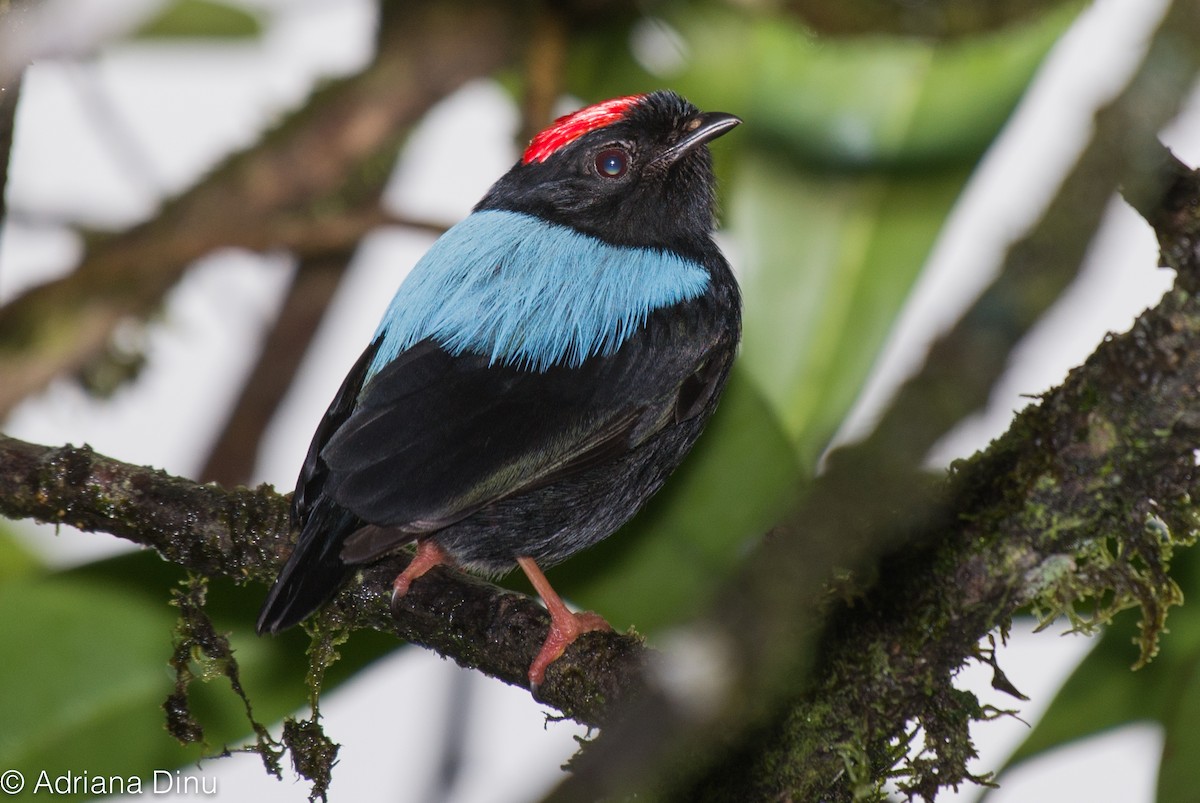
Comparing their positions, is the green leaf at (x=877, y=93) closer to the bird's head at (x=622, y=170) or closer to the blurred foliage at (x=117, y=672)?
the bird's head at (x=622, y=170)

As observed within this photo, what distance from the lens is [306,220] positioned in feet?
16.0

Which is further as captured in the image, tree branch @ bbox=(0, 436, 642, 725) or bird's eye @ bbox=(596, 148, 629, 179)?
bird's eye @ bbox=(596, 148, 629, 179)

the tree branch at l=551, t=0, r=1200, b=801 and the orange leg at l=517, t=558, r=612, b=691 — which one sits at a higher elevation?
the orange leg at l=517, t=558, r=612, b=691

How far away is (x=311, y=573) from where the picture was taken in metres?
3.12

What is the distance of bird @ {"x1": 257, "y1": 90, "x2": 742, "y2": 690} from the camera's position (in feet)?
10.3

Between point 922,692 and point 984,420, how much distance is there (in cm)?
133

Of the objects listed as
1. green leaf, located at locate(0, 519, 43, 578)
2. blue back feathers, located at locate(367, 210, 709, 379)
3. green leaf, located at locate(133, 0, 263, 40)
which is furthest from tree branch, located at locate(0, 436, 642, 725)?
green leaf, located at locate(133, 0, 263, 40)

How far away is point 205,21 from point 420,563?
3152 mm

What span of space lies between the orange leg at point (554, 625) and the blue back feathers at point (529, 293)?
0.65 m

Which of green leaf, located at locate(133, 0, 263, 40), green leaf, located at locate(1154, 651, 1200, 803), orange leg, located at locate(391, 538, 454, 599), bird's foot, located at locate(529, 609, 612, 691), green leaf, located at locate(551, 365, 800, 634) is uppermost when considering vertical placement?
green leaf, located at locate(133, 0, 263, 40)

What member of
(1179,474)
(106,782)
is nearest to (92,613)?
(106,782)

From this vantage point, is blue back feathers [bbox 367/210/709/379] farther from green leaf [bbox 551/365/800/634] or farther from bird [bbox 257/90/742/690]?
green leaf [bbox 551/365/800/634]

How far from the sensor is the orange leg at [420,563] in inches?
135

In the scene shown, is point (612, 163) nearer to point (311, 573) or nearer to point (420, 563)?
point (420, 563)
